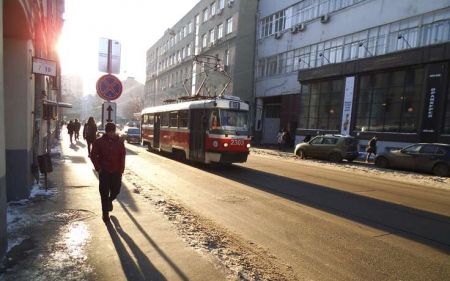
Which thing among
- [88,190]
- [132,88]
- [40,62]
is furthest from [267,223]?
[132,88]

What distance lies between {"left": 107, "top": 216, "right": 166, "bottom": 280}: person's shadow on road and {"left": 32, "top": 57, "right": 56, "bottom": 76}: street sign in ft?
12.8

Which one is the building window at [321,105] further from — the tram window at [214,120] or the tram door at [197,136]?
the tram window at [214,120]

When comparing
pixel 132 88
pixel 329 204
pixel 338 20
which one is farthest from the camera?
pixel 132 88

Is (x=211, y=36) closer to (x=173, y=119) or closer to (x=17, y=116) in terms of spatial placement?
(x=173, y=119)

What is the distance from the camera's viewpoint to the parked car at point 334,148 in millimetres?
19030

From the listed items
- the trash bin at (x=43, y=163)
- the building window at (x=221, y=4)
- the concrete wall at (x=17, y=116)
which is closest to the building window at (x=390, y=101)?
the trash bin at (x=43, y=163)

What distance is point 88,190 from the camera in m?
8.12

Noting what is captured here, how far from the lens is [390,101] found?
23.0 metres

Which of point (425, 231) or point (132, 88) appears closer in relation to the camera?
point (425, 231)

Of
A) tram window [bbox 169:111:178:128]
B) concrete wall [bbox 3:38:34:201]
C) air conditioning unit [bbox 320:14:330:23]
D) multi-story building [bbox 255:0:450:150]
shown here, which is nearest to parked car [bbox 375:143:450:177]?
multi-story building [bbox 255:0:450:150]

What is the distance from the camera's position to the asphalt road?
441 centimetres

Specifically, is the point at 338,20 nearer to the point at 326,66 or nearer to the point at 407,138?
the point at 326,66

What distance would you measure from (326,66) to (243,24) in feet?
45.6

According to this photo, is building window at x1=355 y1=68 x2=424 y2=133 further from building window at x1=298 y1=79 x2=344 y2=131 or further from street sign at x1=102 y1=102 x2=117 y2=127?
street sign at x1=102 y1=102 x2=117 y2=127
